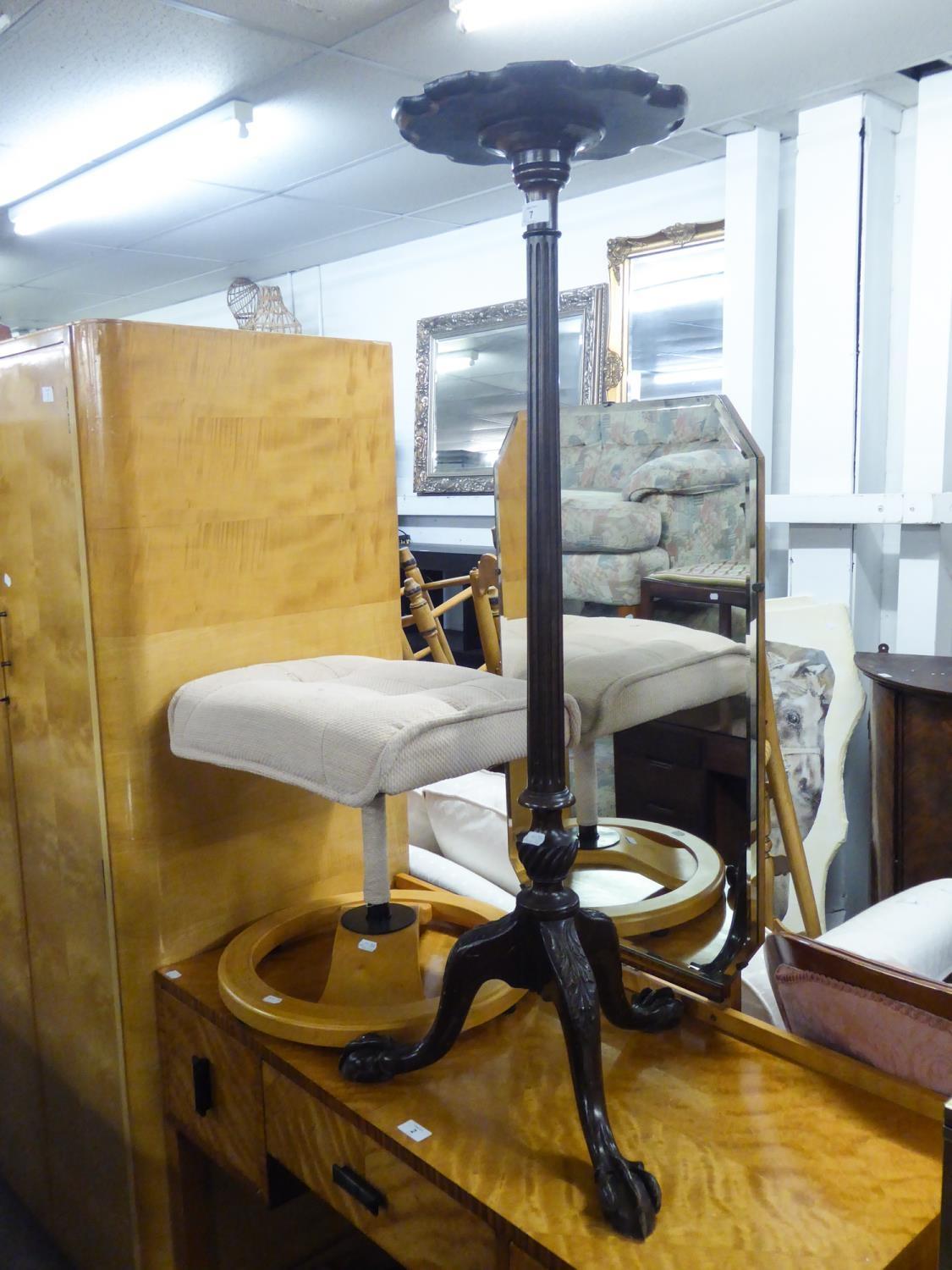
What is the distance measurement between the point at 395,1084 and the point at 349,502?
85 centimetres

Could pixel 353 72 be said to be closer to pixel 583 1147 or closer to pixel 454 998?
pixel 454 998

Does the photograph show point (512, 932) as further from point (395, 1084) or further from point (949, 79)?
point (949, 79)

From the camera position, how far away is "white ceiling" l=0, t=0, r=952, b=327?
89.4 inches

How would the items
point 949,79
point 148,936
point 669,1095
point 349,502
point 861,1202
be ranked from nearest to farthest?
point 861,1202, point 669,1095, point 148,936, point 349,502, point 949,79

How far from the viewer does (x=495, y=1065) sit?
1188mm

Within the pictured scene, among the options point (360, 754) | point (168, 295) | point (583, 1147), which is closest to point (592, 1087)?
point (583, 1147)

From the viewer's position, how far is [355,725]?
1.15m

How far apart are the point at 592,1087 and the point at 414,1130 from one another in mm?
193

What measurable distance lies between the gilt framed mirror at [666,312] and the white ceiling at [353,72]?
24 centimetres

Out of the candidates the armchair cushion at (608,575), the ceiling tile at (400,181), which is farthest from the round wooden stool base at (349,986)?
the ceiling tile at (400,181)

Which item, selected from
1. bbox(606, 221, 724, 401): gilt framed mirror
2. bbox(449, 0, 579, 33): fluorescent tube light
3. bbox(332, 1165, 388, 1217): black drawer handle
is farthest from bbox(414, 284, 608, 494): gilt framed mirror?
bbox(332, 1165, 388, 1217): black drawer handle

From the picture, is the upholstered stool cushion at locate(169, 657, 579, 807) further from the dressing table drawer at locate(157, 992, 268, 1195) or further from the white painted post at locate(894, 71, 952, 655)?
the white painted post at locate(894, 71, 952, 655)

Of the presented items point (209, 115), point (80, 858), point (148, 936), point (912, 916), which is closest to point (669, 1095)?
point (912, 916)

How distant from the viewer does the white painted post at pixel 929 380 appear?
2.77 meters
